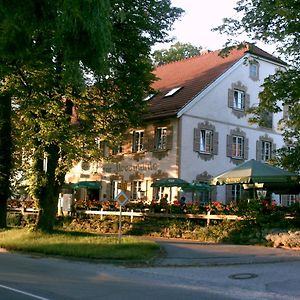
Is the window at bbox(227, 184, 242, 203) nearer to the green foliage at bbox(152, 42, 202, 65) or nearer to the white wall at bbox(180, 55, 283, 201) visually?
the white wall at bbox(180, 55, 283, 201)

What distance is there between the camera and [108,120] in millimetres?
23641

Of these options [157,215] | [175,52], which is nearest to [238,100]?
[157,215]

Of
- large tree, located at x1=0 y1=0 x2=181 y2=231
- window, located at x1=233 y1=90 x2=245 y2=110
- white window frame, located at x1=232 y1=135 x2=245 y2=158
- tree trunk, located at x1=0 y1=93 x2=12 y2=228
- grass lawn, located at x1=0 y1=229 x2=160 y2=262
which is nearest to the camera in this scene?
grass lawn, located at x1=0 y1=229 x2=160 y2=262

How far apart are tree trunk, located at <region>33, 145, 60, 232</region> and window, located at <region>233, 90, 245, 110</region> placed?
15879mm

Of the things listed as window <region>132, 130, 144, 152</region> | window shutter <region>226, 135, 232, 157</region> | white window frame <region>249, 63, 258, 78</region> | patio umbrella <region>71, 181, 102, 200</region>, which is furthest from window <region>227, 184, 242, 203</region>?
patio umbrella <region>71, 181, 102, 200</region>

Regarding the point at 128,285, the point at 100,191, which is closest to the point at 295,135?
the point at 128,285

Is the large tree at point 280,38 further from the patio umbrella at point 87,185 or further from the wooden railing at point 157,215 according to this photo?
the patio umbrella at point 87,185

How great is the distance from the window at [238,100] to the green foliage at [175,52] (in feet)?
62.3

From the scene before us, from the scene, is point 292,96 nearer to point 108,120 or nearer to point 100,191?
point 108,120

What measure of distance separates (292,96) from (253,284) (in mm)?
10203

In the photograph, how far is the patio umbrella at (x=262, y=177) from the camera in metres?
21.5

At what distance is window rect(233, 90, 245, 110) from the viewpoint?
3491cm

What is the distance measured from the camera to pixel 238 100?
35281mm

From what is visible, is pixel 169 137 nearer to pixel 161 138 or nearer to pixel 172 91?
pixel 161 138
